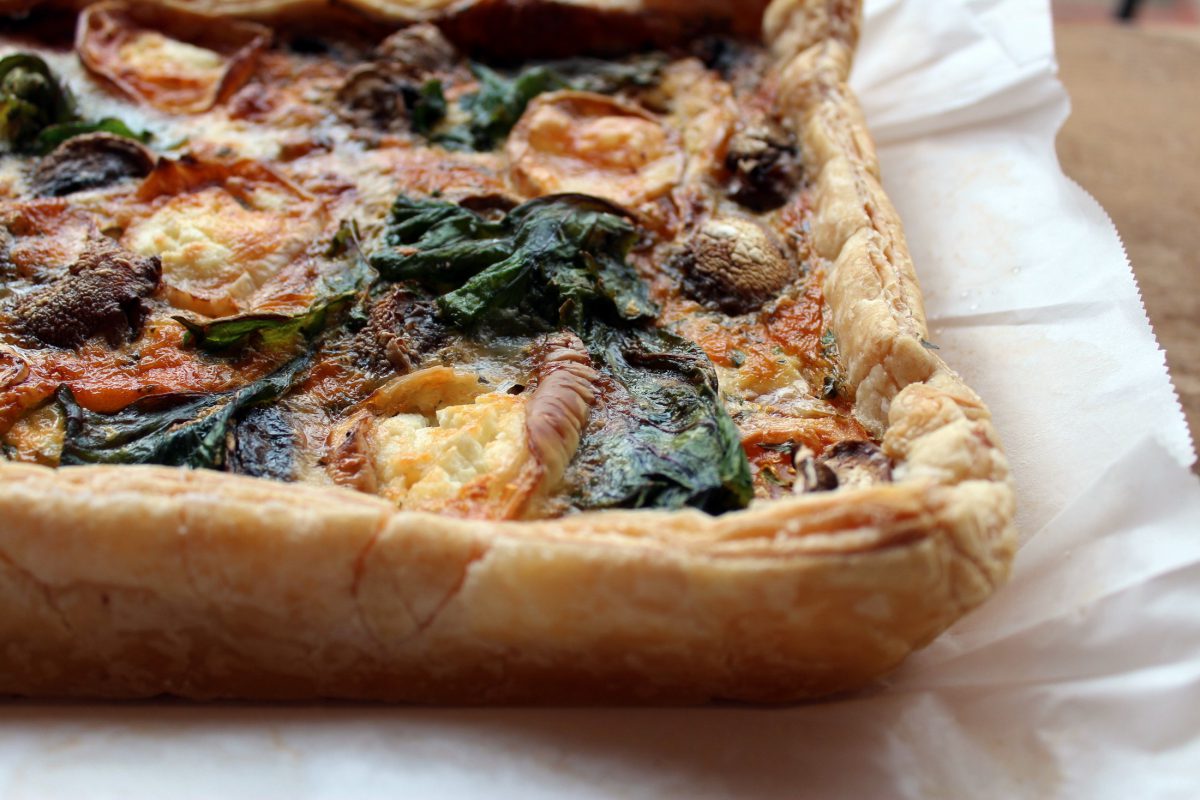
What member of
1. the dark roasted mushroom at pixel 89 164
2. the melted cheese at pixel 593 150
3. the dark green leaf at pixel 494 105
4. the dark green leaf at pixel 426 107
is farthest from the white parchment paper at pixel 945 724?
the dark green leaf at pixel 426 107

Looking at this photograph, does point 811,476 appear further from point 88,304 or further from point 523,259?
point 88,304

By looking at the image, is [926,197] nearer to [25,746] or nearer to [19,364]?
[19,364]

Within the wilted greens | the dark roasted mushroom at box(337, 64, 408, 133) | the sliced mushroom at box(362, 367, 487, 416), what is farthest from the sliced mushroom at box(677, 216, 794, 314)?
the dark roasted mushroom at box(337, 64, 408, 133)

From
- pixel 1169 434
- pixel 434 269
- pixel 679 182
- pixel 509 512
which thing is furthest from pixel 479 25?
pixel 1169 434

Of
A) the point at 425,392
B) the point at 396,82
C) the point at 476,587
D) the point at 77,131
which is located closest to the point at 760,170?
the point at 396,82

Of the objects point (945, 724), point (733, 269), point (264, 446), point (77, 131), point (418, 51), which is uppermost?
point (418, 51)

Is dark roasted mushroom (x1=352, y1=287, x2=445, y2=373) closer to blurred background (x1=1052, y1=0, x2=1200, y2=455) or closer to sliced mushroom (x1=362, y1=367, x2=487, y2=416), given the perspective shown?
sliced mushroom (x1=362, y1=367, x2=487, y2=416)
